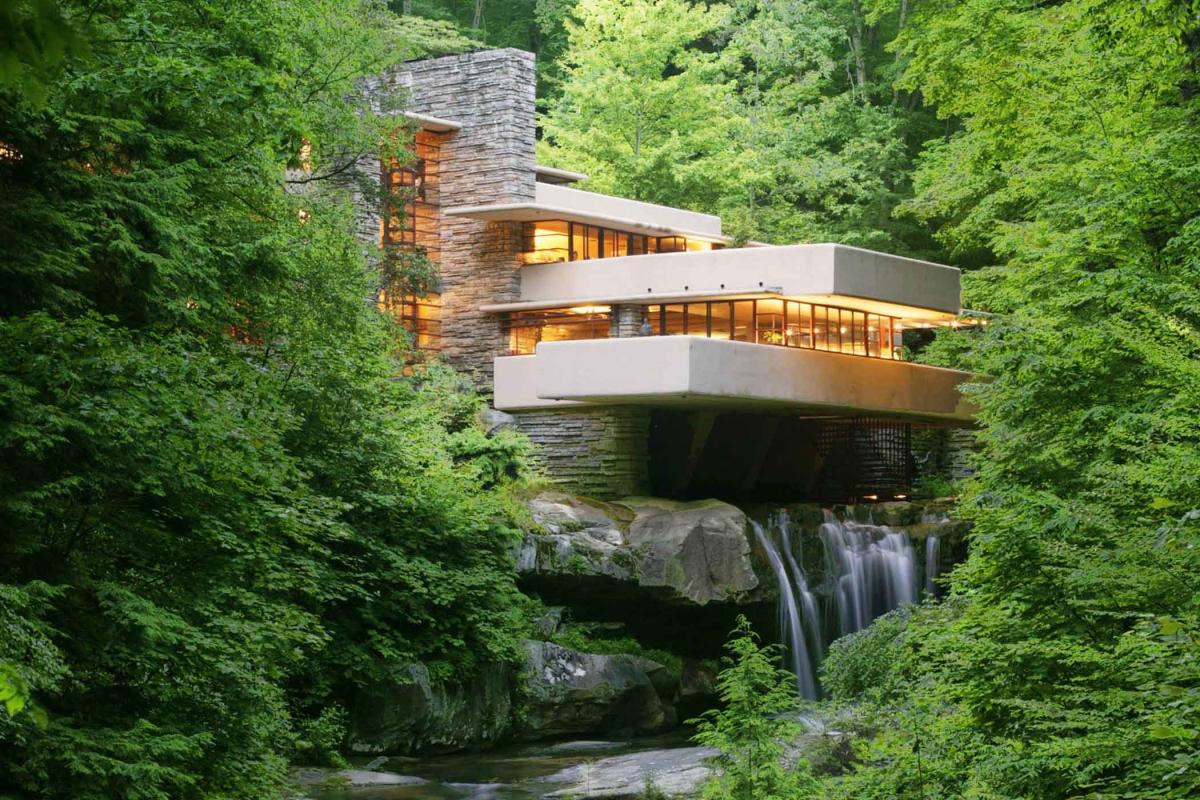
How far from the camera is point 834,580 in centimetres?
2709

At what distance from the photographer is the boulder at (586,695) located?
21906 mm

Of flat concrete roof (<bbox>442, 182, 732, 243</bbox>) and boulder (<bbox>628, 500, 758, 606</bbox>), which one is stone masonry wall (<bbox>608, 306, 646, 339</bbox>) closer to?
flat concrete roof (<bbox>442, 182, 732, 243</bbox>)

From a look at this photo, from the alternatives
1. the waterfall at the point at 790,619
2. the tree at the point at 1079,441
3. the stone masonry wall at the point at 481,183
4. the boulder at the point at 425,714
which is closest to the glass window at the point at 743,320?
the stone masonry wall at the point at 481,183

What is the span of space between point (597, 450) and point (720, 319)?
3942 mm

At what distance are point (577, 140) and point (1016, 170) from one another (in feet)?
61.6

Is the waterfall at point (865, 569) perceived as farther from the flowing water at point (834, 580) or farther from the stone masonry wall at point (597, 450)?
the stone masonry wall at point (597, 450)

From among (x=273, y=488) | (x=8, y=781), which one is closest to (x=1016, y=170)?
(x=273, y=488)

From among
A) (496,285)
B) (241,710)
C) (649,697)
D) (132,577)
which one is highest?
(496,285)

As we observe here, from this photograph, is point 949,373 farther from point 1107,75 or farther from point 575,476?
point 1107,75

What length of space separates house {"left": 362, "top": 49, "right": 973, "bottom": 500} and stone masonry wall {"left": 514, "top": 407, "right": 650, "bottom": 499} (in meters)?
0.04

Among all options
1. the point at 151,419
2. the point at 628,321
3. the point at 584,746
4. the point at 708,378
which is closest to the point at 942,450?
the point at 628,321

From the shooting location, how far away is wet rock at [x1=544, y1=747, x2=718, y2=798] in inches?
682

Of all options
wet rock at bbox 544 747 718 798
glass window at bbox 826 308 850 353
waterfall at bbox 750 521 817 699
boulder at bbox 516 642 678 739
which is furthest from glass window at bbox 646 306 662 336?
wet rock at bbox 544 747 718 798

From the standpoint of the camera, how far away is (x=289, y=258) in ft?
52.7
